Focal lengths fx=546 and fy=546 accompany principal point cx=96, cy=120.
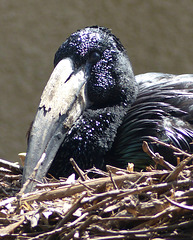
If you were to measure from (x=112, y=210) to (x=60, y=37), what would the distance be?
3647 mm

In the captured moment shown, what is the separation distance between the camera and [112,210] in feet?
5.66

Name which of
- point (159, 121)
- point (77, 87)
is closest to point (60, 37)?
point (77, 87)

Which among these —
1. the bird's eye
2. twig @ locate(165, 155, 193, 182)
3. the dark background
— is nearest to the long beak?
the bird's eye

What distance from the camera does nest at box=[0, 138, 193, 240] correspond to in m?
1.66

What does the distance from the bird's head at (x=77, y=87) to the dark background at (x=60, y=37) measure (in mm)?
2443

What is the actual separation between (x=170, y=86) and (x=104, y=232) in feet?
3.82

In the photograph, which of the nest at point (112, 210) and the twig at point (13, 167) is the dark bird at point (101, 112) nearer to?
the twig at point (13, 167)

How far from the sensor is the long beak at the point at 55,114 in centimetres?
229

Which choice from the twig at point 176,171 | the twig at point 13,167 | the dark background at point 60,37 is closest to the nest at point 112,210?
the twig at point 176,171

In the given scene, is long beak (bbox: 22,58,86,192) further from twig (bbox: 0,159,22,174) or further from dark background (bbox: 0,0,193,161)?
dark background (bbox: 0,0,193,161)

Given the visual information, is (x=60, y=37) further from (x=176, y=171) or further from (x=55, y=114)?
(x=176, y=171)

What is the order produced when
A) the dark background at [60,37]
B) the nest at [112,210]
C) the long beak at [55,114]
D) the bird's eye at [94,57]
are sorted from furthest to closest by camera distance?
the dark background at [60,37] → the bird's eye at [94,57] → the long beak at [55,114] → the nest at [112,210]

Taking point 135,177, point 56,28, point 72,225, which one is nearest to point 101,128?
point 135,177

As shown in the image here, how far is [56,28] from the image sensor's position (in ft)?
17.1
